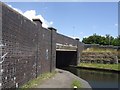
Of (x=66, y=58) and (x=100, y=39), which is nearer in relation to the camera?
(x=66, y=58)

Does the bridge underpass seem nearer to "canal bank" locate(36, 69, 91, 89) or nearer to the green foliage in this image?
"canal bank" locate(36, 69, 91, 89)

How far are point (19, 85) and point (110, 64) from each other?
3718cm

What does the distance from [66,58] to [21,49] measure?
132 feet

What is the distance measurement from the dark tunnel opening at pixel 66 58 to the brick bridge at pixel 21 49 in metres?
21.8

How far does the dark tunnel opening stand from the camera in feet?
195

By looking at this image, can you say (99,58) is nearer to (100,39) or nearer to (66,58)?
(66,58)

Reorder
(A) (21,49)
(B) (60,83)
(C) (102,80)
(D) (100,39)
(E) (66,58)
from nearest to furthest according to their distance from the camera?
(A) (21,49) → (B) (60,83) → (C) (102,80) → (E) (66,58) → (D) (100,39)

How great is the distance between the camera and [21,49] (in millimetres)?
21250

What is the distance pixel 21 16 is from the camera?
20938 millimetres

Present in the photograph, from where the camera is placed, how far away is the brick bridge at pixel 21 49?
16798mm

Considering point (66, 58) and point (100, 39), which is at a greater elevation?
point (100, 39)

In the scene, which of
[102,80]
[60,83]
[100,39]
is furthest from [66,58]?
[100,39]

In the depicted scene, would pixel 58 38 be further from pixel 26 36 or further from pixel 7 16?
pixel 7 16

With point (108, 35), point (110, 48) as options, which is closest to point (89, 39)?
point (108, 35)
